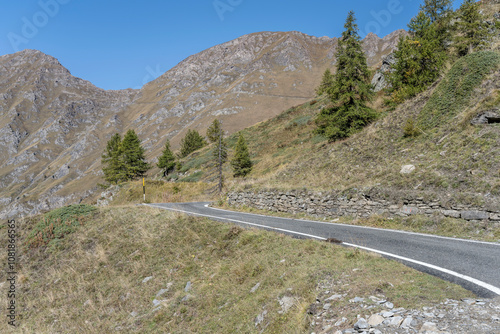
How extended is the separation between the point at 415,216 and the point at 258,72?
176 m

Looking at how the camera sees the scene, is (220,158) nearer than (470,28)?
No

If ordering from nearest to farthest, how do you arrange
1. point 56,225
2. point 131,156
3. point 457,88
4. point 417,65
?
point 56,225
point 457,88
point 417,65
point 131,156

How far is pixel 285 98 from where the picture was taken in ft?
458

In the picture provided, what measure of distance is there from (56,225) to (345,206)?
48.4 ft

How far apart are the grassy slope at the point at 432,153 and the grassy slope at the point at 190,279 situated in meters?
6.41

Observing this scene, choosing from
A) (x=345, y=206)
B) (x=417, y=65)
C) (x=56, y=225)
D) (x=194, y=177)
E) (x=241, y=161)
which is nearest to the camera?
(x=345, y=206)

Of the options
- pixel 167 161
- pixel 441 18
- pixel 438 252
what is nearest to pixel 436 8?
pixel 441 18

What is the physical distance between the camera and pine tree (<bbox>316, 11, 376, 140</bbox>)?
23031 millimetres

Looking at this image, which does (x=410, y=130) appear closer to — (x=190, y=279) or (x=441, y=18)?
(x=190, y=279)

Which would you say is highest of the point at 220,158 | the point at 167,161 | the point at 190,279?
the point at 167,161

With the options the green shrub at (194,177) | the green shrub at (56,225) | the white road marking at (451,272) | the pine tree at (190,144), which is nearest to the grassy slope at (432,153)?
the white road marking at (451,272)

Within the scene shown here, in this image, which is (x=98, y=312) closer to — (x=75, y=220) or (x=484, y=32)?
(x=75, y=220)

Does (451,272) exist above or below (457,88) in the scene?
below

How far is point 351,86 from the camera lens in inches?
933
